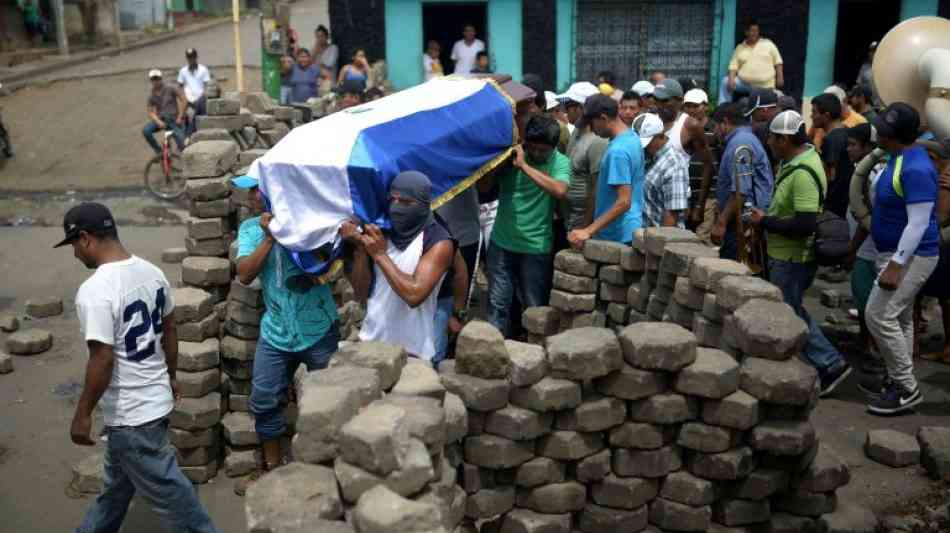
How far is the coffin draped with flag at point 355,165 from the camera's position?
511 centimetres

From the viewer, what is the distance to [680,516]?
14.8ft

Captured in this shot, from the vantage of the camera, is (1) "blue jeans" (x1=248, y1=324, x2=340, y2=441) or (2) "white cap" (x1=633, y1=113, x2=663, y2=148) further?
(2) "white cap" (x1=633, y1=113, x2=663, y2=148)

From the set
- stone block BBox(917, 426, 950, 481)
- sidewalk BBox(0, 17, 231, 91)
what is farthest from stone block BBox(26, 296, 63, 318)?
sidewalk BBox(0, 17, 231, 91)

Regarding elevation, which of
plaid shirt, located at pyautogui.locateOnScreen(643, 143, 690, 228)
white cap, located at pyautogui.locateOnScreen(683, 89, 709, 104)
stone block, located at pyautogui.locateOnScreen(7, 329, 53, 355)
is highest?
white cap, located at pyautogui.locateOnScreen(683, 89, 709, 104)

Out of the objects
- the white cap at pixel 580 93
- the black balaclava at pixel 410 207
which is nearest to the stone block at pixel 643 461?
the black balaclava at pixel 410 207

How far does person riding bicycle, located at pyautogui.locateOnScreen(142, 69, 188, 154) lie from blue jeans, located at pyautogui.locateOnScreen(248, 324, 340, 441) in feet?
32.4

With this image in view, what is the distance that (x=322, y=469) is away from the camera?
3479 mm

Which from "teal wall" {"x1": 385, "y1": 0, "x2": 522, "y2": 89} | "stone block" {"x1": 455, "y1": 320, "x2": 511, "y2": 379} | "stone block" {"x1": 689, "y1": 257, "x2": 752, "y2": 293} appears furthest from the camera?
"teal wall" {"x1": 385, "y1": 0, "x2": 522, "y2": 89}

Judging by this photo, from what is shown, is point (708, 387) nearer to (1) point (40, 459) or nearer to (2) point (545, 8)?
(1) point (40, 459)

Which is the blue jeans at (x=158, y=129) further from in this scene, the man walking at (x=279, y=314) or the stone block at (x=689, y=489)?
the stone block at (x=689, y=489)

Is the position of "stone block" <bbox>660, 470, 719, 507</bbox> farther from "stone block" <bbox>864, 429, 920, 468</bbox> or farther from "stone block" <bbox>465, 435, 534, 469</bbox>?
"stone block" <bbox>864, 429, 920, 468</bbox>

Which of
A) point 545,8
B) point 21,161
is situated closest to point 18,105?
point 21,161

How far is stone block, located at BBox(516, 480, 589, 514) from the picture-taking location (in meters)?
4.48

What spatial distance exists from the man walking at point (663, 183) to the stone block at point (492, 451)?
2.99 meters
